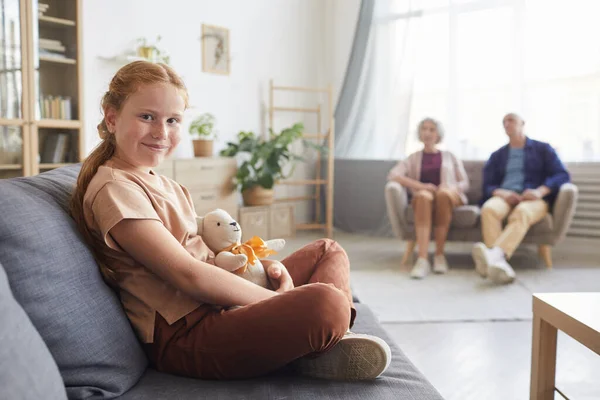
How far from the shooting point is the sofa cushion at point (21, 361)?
667mm

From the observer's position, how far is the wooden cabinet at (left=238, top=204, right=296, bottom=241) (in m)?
4.44

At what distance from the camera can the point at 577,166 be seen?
425 centimetres

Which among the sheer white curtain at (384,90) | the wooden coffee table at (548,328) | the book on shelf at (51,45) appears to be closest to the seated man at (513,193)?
the sheer white curtain at (384,90)

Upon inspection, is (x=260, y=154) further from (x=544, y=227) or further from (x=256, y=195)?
(x=544, y=227)

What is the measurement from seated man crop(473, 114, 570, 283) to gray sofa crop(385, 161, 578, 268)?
3.1 inches

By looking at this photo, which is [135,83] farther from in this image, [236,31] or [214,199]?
[236,31]

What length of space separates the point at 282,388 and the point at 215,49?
3.98 m

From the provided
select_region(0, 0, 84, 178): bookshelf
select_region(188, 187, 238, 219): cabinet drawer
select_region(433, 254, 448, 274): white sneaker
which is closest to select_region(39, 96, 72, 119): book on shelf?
select_region(0, 0, 84, 178): bookshelf

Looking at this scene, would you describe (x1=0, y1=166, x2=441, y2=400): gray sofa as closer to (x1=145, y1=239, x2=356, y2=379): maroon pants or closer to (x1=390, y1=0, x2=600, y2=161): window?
(x1=145, y1=239, x2=356, y2=379): maroon pants

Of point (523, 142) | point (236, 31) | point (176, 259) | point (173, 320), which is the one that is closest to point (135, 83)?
point (176, 259)

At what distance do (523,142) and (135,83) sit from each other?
3.36 meters

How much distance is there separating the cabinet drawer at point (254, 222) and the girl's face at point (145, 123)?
3169 mm

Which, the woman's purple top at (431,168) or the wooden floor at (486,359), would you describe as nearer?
the wooden floor at (486,359)

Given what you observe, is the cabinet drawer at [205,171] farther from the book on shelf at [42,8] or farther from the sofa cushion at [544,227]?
the sofa cushion at [544,227]
